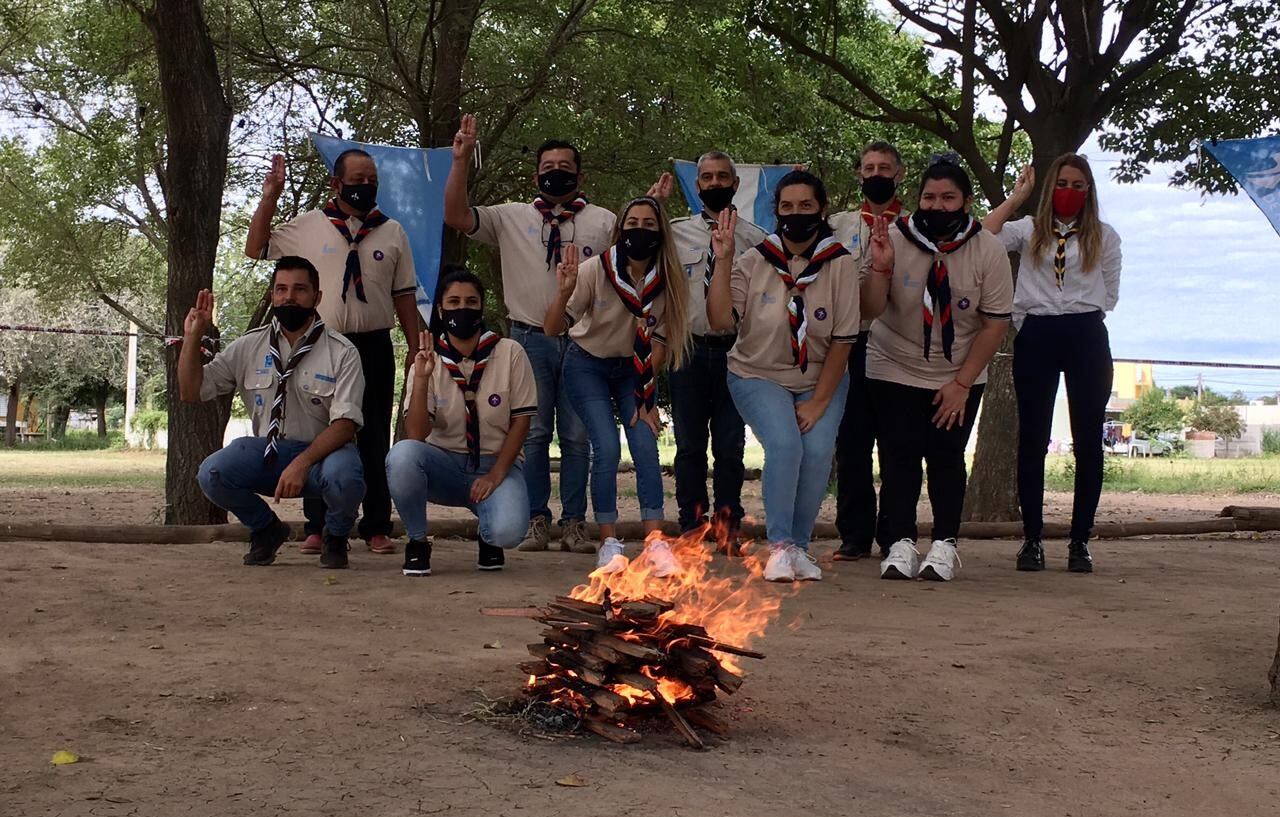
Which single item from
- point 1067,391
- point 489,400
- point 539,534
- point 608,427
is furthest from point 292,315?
point 1067,391

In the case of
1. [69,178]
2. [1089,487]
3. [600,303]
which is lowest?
[1089,487]

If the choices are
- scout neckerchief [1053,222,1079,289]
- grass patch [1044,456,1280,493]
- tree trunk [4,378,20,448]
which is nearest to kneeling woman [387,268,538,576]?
scout neckerchief [1053,222,1079,289]

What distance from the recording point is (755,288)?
7.13 m

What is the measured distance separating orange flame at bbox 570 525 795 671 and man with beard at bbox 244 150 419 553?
183cm

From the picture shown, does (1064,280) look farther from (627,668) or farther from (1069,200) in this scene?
(627,668)

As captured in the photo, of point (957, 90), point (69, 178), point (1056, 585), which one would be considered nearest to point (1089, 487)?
point (1056, 585)

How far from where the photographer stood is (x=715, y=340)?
757 cm

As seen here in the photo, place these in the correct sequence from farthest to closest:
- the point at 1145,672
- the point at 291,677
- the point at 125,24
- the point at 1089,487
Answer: the point at 125,24 → the point at 1089,487 → the point at 1145,672 → the point at 291,677

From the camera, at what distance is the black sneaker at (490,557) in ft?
23.6

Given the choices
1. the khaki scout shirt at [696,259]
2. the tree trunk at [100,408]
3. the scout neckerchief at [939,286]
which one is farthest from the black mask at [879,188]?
the tree trunk at [100,408]

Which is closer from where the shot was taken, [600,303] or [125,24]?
[600,303]

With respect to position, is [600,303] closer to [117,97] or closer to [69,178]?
[117,97]

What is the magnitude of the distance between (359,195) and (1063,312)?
3819mm

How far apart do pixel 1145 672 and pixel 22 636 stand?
412 cm
